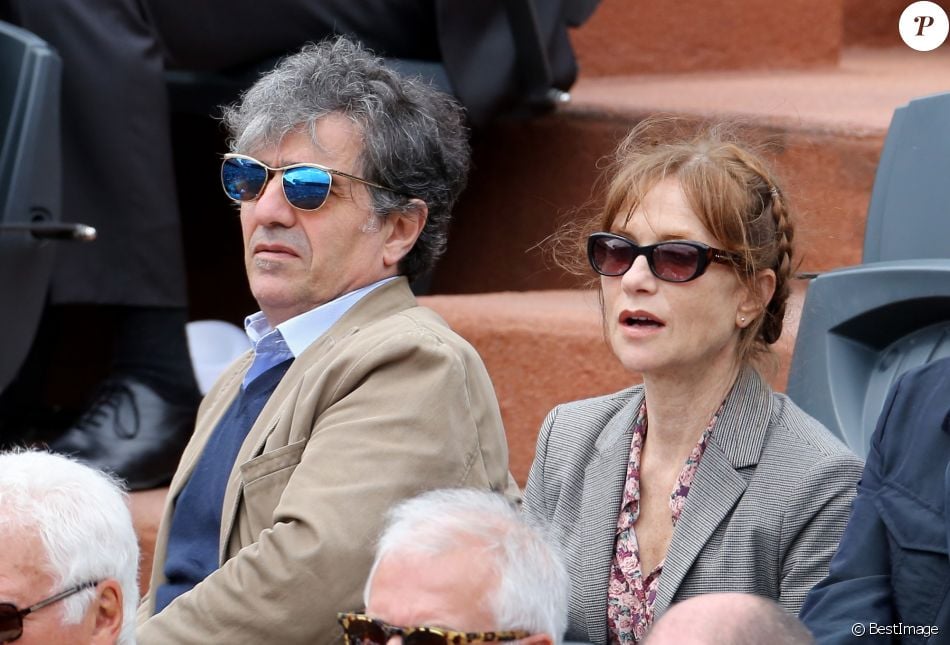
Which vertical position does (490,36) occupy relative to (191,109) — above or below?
above

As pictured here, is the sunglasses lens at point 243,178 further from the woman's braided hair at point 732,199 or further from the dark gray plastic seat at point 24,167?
the dark gray plastic seat at point 24,167

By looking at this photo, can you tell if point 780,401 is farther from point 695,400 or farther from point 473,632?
point 473,632

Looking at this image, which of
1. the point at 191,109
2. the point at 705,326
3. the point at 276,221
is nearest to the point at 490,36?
the point at 191,109

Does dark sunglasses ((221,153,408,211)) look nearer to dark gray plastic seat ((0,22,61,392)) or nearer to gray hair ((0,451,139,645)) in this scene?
gray hair ((0,451,139,645))

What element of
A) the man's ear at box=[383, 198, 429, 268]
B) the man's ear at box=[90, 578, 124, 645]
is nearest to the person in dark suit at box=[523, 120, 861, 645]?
the man's ear at box=[383, 198, 429, 268]

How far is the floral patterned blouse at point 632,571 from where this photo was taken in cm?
208

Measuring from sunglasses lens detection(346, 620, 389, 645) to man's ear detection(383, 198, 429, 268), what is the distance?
88 cm

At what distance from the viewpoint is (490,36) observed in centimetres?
346

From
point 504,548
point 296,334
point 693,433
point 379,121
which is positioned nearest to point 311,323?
point 296,334

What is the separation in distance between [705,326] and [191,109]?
194 cm

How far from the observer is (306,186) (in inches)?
90.7

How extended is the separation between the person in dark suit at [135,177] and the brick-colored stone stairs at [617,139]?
0.56 ft

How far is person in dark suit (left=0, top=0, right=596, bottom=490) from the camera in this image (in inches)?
125

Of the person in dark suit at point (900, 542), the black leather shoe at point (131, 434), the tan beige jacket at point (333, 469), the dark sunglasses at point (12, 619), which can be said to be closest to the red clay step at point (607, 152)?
the black leather shoe at point (131, 434)
